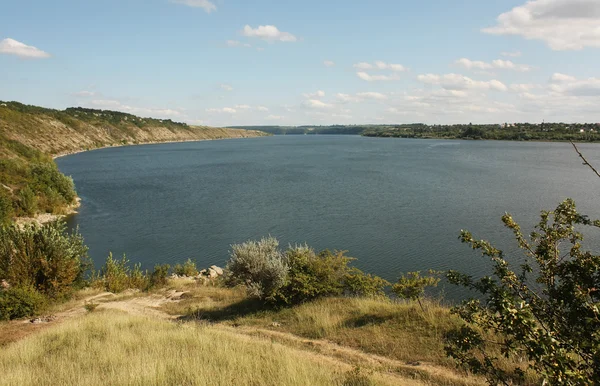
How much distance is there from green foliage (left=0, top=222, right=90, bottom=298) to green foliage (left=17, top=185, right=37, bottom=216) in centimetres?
2275

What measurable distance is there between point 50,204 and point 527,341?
4713 centimetres

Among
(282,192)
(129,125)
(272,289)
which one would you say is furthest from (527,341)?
(129,125)

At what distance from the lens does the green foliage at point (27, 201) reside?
121 feet

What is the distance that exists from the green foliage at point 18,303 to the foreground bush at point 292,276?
7450 millimetres

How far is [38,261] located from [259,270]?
9.80 m

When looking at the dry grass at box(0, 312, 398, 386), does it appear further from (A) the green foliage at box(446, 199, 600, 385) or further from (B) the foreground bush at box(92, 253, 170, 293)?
(B) the foreground bush at box(92, 253, 170, 293)

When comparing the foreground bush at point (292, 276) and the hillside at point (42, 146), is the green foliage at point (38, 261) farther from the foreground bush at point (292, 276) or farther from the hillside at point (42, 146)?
the hillside at point (42, 146)

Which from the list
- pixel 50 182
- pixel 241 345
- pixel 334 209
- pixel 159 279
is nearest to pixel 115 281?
pixel 159 279

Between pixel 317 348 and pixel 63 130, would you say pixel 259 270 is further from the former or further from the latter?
pixel 63 130

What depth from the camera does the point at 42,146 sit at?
98.1 meters

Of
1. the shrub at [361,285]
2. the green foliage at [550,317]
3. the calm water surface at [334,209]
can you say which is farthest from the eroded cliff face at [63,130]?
the green foliage at [550,317]

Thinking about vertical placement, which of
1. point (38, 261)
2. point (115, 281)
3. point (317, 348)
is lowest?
point (115, 281)

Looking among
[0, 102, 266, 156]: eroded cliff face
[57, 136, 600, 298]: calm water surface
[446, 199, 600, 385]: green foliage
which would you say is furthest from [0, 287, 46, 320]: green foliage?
[0, 102, 266, 156]: eroded cliff face

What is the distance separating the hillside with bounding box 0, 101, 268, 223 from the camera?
38.3m
